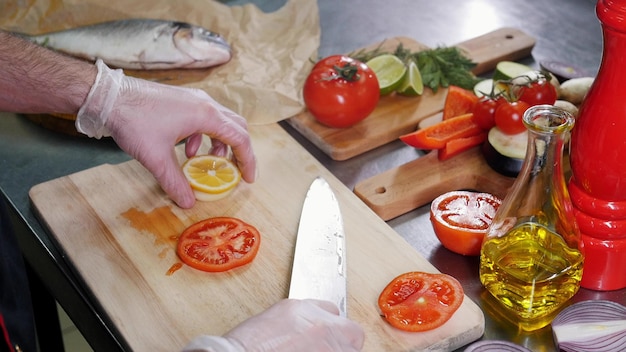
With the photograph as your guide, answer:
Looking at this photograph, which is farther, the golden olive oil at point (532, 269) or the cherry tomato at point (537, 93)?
the cherry tomato at point (537, 93)

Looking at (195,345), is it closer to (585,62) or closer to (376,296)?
(376,296)

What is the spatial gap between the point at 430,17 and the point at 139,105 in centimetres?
118

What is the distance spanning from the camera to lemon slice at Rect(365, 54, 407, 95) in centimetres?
207

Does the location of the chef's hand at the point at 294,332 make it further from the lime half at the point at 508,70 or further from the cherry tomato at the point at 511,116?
the lime half at the point at 508,70

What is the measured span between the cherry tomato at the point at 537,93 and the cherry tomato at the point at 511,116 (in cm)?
5

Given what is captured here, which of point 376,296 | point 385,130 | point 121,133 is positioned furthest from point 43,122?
point 376,296

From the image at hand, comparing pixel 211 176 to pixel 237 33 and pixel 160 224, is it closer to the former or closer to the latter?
pixel 160 224

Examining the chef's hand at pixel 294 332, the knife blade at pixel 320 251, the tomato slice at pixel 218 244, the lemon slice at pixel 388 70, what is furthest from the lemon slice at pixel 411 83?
the chef's hand at pixel 294 332

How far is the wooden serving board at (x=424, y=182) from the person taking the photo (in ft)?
5.72

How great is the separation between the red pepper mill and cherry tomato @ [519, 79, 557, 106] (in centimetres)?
36

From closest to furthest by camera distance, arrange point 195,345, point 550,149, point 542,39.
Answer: point 195,345 → point 550,149 → point 542,39

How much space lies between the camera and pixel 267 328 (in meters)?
1.24

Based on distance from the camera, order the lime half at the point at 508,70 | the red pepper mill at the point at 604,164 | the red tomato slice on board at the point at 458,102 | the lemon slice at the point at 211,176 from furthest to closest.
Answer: the lime half at the point at 508,70 < the red tomato slice on board at the point at 458,102 < the lemon slice at the point at 211,176 < the red pepper mill at the point at 604,164

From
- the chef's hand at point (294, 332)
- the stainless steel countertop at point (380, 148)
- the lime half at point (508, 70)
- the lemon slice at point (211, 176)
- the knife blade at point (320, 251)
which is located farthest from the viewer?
the lime half at point (508, 70)
